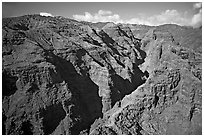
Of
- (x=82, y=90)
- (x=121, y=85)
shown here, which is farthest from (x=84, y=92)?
(x=121, y=85)

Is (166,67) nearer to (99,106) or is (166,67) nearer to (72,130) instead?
(99,106)

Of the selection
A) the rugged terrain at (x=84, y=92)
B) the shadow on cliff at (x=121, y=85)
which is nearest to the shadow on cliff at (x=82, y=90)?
the rugged terrain at (x=84, y=92)

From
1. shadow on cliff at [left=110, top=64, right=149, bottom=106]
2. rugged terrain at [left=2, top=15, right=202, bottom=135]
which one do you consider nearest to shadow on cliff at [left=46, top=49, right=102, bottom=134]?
rugged terrain at [left=2, top=15, right=202, bottom=135]

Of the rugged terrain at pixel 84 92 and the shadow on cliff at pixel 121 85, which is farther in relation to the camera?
the shadow on cliff at pixel 121 85

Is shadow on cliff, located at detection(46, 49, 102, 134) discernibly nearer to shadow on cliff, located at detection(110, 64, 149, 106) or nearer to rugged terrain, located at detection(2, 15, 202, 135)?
rugged terrain, located at detection(2, 15, 202, 135)

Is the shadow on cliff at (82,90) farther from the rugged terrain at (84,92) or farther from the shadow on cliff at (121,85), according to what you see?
the shadow on cliff at (121,85)

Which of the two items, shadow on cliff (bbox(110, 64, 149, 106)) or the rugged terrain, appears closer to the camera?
the rugged terrain

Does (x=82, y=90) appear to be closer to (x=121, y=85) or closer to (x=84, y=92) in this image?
(x=84, y=92)
